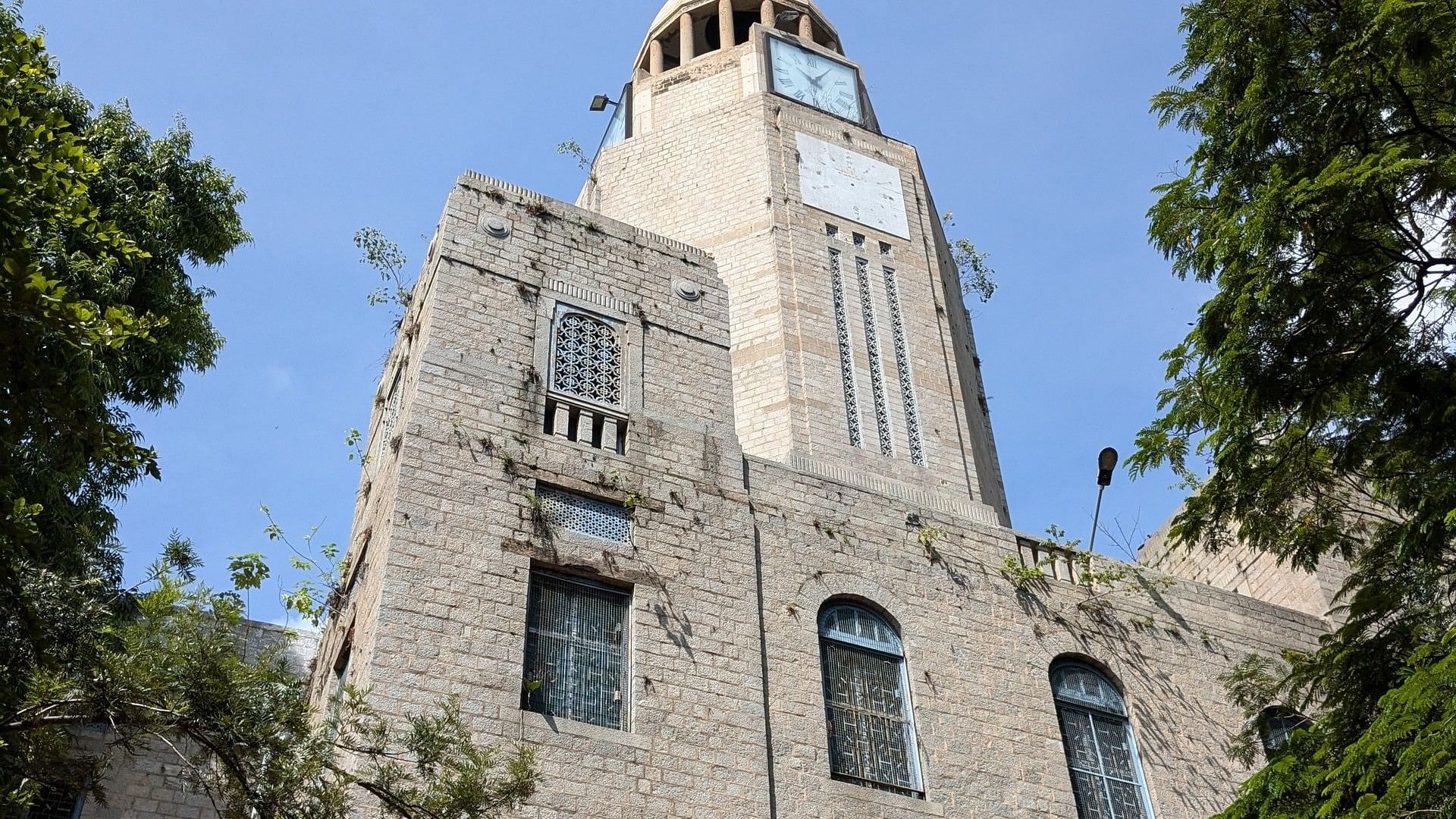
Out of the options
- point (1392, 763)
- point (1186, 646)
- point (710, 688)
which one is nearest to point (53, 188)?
point (710, 688)

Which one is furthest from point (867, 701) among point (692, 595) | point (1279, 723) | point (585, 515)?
point (1279, 723)

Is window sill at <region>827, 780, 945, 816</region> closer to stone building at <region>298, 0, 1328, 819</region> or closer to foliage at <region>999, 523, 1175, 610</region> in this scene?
stone building at <region>298, 0, 1328, 819</region>

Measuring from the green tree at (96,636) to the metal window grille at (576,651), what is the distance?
106 centimetres

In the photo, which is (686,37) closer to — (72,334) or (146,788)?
(146,788)

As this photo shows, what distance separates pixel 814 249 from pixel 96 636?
12.4 m

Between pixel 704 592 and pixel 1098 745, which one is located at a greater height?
pixel 704 592

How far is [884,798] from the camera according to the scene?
11945mm

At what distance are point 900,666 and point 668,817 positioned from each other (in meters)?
3.26

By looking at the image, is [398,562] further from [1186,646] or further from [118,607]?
[1186,646]

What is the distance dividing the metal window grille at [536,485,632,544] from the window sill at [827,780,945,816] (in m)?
2.77

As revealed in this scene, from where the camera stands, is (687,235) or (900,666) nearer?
(900,666)

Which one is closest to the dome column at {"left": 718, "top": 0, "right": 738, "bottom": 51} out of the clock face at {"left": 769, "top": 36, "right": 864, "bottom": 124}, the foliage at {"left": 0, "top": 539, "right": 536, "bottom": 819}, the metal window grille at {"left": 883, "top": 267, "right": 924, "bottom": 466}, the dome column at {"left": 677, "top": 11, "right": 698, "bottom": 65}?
the dome column at {"left": 677, "top": 11, "right": 698, "bottom": 65}

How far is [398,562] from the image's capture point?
36.9 feet

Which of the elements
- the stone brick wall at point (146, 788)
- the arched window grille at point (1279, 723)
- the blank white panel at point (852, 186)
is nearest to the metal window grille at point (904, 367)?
the blank white panel at point (852, 186)
